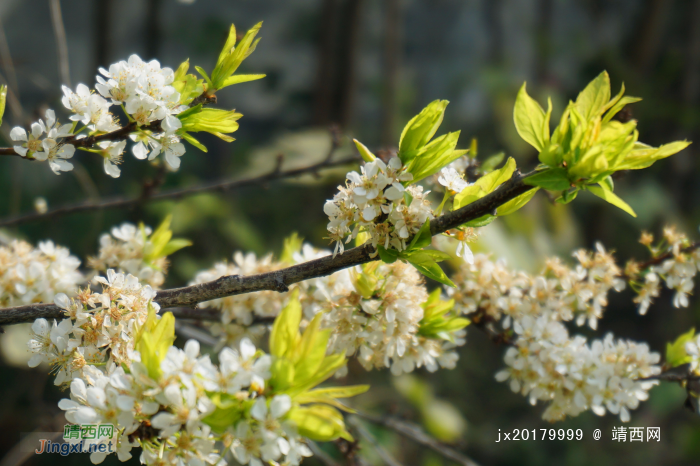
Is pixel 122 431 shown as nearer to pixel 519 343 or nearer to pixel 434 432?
pixel 519 343

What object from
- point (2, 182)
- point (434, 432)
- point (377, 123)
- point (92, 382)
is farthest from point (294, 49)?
point (92, 382)

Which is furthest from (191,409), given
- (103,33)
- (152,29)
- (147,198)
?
(152,29)

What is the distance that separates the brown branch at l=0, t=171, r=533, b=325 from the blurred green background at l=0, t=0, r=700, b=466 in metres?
1.14

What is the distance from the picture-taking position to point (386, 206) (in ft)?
1.58

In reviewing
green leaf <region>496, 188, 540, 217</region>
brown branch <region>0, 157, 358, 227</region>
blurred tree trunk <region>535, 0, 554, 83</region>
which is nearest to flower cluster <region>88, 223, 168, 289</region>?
brown branch <region>0, 157, 358, 227</region>

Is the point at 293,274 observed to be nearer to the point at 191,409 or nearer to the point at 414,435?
the point at 191,409

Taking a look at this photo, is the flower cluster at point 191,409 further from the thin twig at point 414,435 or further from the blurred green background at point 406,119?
the blurred green background at point 406,119

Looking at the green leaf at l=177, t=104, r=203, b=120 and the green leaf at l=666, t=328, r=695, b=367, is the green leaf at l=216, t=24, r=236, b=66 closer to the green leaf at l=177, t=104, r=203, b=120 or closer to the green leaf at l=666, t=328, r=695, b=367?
the green leaf at l=177, t=104, r=203, b=120

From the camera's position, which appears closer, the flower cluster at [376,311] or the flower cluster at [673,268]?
the flower cluster at [376,311]

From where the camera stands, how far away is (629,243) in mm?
3484

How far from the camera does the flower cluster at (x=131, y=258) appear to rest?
0.77 metres

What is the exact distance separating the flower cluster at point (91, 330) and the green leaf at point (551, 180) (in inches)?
15.4

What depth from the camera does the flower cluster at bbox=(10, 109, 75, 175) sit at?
52 cm

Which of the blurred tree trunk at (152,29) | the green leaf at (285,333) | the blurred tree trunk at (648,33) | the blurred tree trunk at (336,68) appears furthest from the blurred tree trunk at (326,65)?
the green leaf at (285,333)
